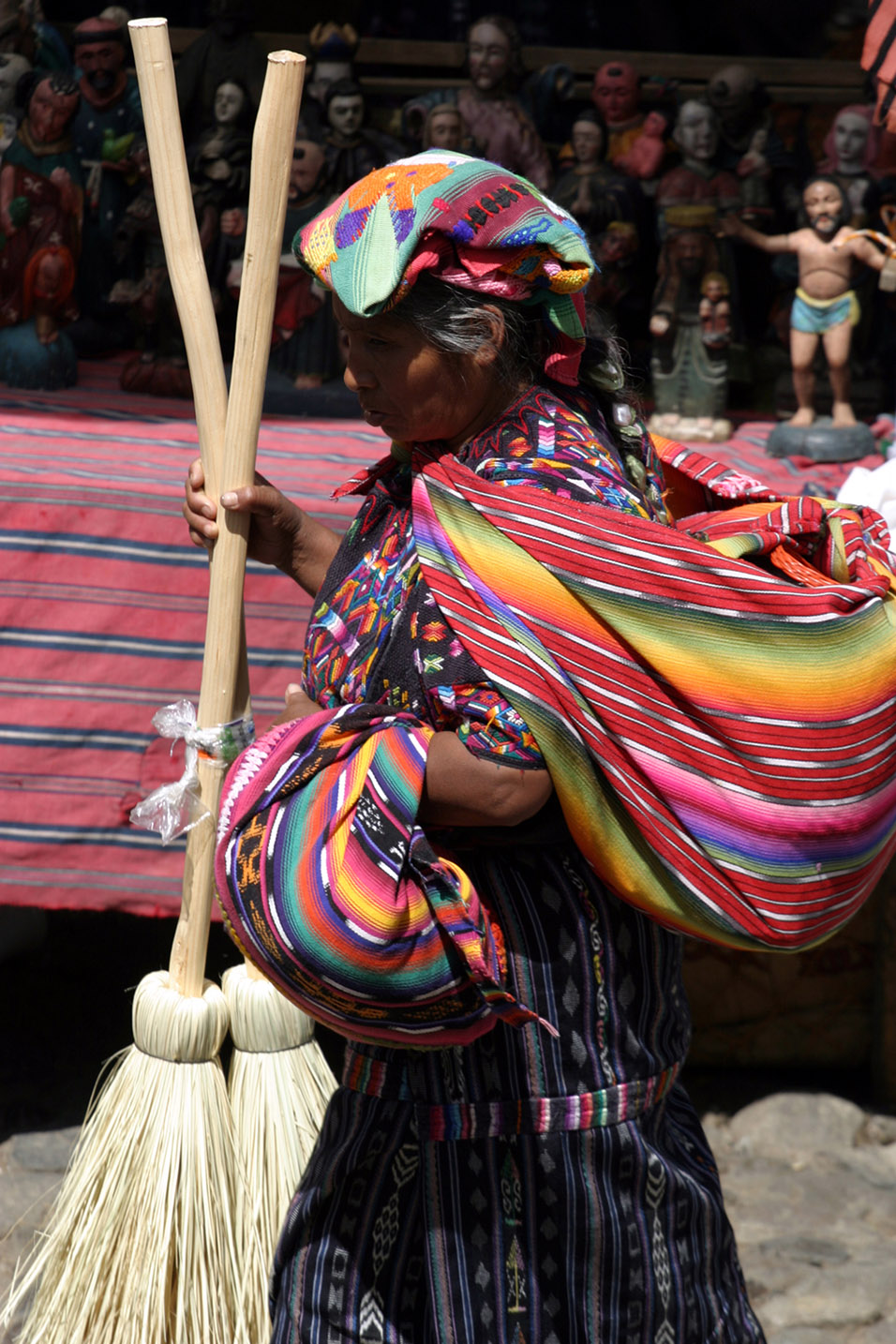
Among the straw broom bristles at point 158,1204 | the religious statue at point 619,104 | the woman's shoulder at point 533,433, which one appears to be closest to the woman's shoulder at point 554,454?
the woman's shoulder at point 533,433

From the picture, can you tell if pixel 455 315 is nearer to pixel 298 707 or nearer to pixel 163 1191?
pixel 298 707

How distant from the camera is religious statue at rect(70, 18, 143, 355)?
4.29 m

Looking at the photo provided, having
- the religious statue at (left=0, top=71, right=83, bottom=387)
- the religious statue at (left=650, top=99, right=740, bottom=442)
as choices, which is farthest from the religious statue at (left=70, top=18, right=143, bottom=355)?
the religious statue at (left=650, top=99, right=740, bottom=442)

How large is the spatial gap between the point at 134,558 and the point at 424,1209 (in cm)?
138

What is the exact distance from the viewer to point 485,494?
1.23 metres

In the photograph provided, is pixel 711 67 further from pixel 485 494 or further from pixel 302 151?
pixel 485 494

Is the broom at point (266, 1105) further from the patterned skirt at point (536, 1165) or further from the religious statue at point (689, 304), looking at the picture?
the religious statue at point (689, 304)

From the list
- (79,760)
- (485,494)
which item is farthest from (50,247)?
(485,494)

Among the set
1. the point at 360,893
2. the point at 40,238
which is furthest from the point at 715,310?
the point at 360,893

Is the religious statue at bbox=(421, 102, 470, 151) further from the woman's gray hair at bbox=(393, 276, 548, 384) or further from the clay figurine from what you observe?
the woman's gray hair at bbox=(393, 276, 548, 384)

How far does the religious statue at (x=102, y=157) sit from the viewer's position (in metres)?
4.29

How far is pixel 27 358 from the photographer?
3578 mm

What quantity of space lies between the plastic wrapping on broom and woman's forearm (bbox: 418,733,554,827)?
460 millimetres

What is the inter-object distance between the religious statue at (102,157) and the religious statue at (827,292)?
200cm
